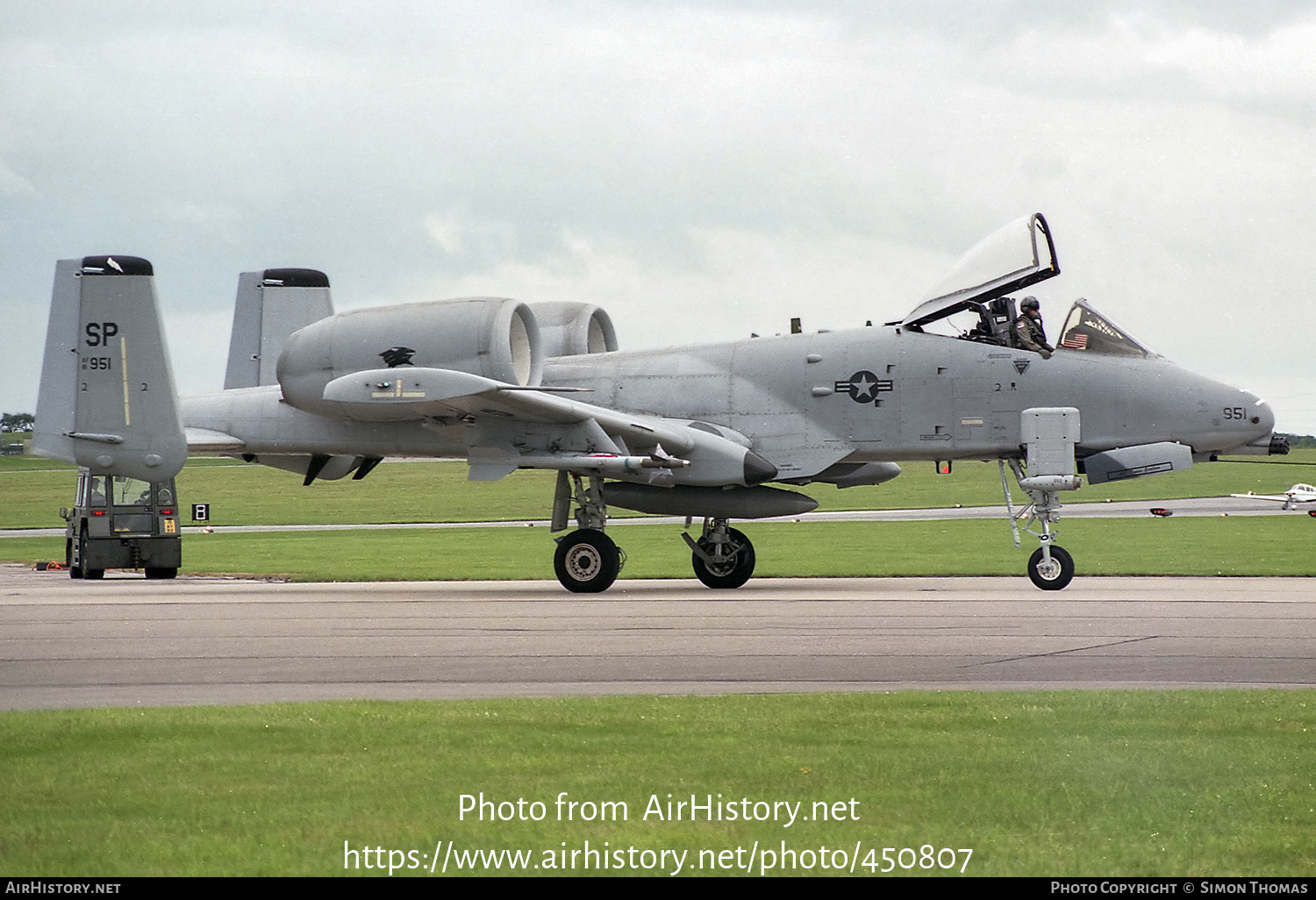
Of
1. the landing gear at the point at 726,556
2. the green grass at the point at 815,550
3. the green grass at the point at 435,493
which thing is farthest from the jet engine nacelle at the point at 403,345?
the green grass at the point at 435,493

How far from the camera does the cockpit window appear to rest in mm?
18375

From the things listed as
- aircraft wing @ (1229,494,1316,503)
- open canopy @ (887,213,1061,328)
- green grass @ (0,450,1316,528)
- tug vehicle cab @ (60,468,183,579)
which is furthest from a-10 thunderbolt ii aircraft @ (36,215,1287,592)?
aircraft wing @ (1229,494,1316,503)

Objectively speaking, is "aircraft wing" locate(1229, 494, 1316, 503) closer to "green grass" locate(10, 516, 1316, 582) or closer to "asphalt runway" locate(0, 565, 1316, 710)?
"green grass" locate(10, 516, 1316, 582)

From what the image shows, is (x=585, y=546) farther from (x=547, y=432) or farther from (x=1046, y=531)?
(x=1046, y=531)

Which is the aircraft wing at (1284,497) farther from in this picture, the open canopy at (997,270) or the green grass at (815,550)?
the open canopy at (997,270)

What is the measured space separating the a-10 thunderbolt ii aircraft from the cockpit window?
3cm

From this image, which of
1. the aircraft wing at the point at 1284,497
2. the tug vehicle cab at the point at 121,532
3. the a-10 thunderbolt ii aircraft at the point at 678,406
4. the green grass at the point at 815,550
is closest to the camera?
the a-10 thunderbolt ii aircraft at the point at 678,406

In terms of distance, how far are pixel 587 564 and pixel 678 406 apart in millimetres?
2707

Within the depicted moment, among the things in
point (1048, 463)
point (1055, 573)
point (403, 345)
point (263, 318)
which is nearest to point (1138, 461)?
point (1048, 463)

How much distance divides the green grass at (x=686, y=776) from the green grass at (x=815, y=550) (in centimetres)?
1324

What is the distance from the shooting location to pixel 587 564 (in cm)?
1833

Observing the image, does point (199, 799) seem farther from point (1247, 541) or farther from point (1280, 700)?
point (1247, 541)

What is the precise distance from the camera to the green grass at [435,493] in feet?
183

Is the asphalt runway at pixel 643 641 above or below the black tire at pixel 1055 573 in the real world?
below
